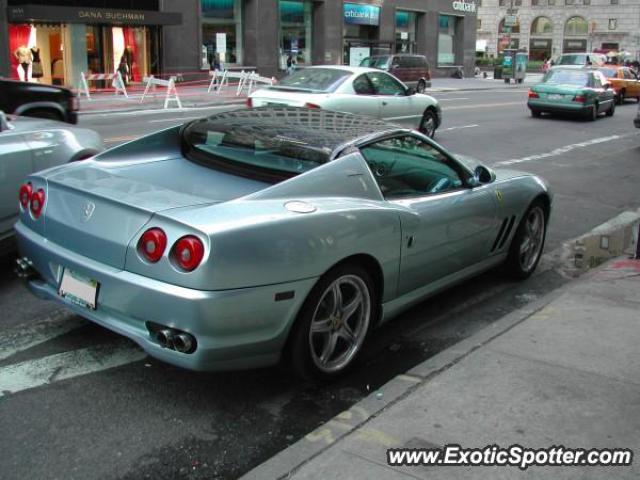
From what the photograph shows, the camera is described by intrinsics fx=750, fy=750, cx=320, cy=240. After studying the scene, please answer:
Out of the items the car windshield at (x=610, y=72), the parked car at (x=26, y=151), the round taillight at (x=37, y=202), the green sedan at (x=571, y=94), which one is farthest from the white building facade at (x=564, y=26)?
the round taillight at (x=37, y=202)

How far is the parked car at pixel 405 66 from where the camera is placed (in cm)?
3316

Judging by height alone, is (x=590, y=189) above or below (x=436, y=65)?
below

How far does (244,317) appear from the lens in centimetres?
362

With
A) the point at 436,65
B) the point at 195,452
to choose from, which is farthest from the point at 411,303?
the point at 436,65

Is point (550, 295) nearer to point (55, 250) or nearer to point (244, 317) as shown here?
point (244, 317)

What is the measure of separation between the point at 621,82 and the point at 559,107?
9.79m

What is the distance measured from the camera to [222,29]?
3644 centimetres

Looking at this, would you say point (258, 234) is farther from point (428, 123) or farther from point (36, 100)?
point (428, 123)

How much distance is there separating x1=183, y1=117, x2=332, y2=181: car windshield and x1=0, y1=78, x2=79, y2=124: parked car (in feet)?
22.2

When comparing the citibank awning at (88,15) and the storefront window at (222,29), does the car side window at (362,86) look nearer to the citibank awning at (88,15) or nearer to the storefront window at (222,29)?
the citibank awning at (88,15)

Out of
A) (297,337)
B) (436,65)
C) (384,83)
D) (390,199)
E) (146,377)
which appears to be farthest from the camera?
(436,65)

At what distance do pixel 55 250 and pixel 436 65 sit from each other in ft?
160

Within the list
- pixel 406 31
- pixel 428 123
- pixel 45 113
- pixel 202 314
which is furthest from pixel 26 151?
pixel 406 31

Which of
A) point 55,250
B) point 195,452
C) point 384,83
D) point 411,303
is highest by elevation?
point 384,83
